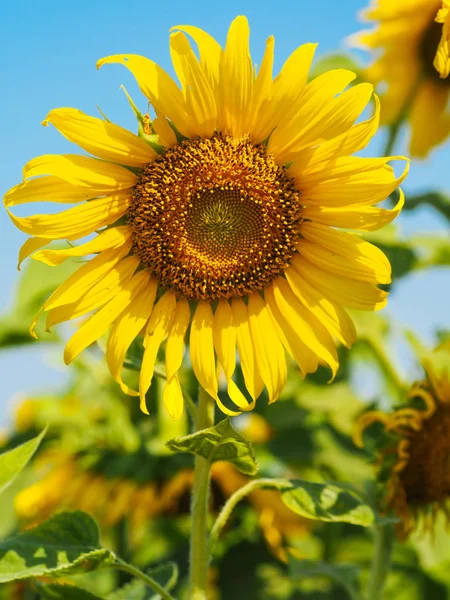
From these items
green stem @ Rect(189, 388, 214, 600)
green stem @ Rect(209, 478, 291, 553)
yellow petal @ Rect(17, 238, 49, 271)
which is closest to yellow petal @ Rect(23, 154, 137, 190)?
yellow petal @ Rect(17, 238, 49, 271)

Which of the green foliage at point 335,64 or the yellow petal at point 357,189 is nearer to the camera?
the yellow petal at point 357,189

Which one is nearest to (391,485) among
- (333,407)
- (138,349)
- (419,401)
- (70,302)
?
(419,401)

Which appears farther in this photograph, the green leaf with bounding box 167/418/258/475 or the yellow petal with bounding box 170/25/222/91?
the yellow petal with bounding box 170/25/222/91

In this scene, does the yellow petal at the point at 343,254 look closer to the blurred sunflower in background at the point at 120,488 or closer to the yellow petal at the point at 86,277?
the yellow petal at the point at 86,277

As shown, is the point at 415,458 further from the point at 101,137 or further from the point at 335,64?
the point at 335,64

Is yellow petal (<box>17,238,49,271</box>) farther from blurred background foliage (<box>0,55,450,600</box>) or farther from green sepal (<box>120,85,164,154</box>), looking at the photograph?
blurred background foliage (<box>0,55,450,600</box>)

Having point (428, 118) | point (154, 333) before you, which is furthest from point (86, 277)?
point (428, 118)

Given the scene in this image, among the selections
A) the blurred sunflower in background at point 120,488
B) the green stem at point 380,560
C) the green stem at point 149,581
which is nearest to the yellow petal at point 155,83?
the green stem at point 149,581
